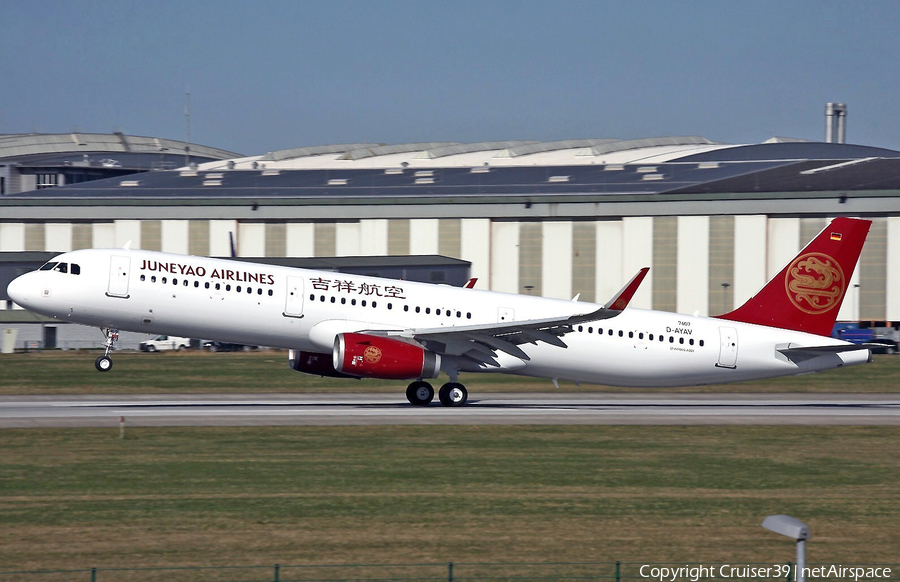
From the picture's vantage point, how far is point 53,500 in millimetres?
18766

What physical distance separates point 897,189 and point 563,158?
38534mm

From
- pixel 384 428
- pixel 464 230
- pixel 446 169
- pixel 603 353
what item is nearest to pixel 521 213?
pixel 464 230

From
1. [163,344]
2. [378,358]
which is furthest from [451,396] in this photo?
[163,344]

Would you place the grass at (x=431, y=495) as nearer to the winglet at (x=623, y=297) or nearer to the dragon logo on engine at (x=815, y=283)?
the winglet at (x=623, y=297)

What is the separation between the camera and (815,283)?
36.0 metres

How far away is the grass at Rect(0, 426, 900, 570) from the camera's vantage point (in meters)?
15.9

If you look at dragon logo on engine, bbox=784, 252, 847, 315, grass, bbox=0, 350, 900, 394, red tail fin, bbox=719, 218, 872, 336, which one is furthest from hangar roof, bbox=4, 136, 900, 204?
dragon logo on engine, bbox=784, 252, 847, 315

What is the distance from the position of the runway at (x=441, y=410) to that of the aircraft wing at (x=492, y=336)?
1.95m

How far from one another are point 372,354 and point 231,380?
1522 cm

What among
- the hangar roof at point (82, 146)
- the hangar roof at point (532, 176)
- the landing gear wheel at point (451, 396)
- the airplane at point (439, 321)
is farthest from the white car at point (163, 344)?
the hangar roof at point (82, 146)

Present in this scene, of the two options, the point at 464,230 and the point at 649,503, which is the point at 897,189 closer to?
the point at 464,230

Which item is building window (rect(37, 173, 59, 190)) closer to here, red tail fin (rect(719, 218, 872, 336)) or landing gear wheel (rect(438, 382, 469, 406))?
landing gear wheel (rect(438, 382, 469, 406))

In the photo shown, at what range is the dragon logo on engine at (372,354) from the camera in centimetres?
3156

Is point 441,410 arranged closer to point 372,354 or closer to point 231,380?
point 372,354
